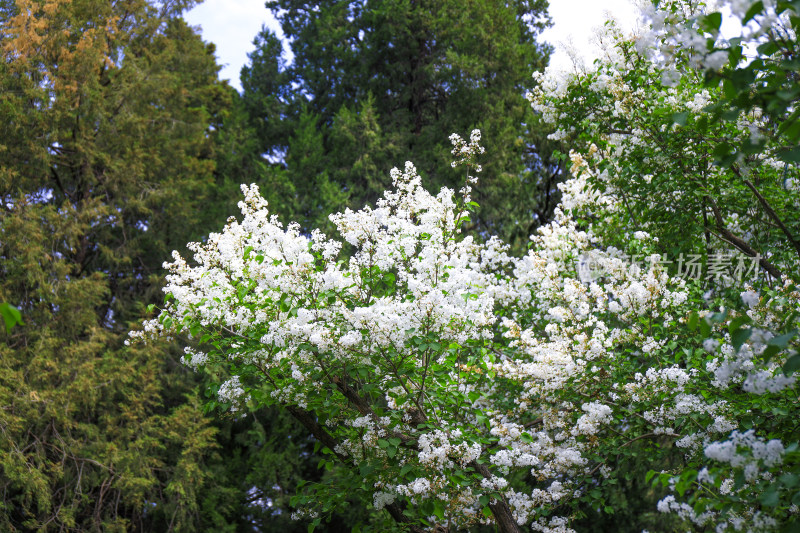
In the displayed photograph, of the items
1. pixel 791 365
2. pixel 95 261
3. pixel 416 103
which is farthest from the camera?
pixel 416 103

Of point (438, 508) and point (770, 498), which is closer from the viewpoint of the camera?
point (770, 498)

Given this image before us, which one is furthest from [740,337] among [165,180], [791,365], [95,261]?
[95,261]

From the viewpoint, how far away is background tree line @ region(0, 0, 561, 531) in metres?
9.91

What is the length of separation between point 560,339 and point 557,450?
97 cm

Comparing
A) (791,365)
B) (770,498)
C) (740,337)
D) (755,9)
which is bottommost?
(770,498)

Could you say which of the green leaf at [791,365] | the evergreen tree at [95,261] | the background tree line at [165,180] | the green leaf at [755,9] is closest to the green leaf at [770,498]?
the green leaf at [791,365]

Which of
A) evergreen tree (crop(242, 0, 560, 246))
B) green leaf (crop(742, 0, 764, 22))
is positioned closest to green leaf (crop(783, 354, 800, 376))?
green leaf (crop(742, 0, 764, 22))

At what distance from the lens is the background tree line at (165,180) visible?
9906mm

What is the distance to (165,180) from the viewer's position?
13203 mm

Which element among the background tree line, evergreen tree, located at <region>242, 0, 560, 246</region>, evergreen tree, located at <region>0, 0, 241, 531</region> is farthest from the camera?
evergreen tree, located at <region>242, 0, 560, 246</region>

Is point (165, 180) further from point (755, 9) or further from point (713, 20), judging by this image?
point (755, 9)

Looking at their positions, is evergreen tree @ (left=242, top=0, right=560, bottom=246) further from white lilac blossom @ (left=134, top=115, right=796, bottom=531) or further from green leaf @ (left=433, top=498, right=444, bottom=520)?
green leaf @ (left=433, top=498, right=444, bottom=520)

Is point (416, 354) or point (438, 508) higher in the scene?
point (416, 354)

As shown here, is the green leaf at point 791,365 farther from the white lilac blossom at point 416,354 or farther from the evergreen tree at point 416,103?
the evergreen tree at point 416,103
